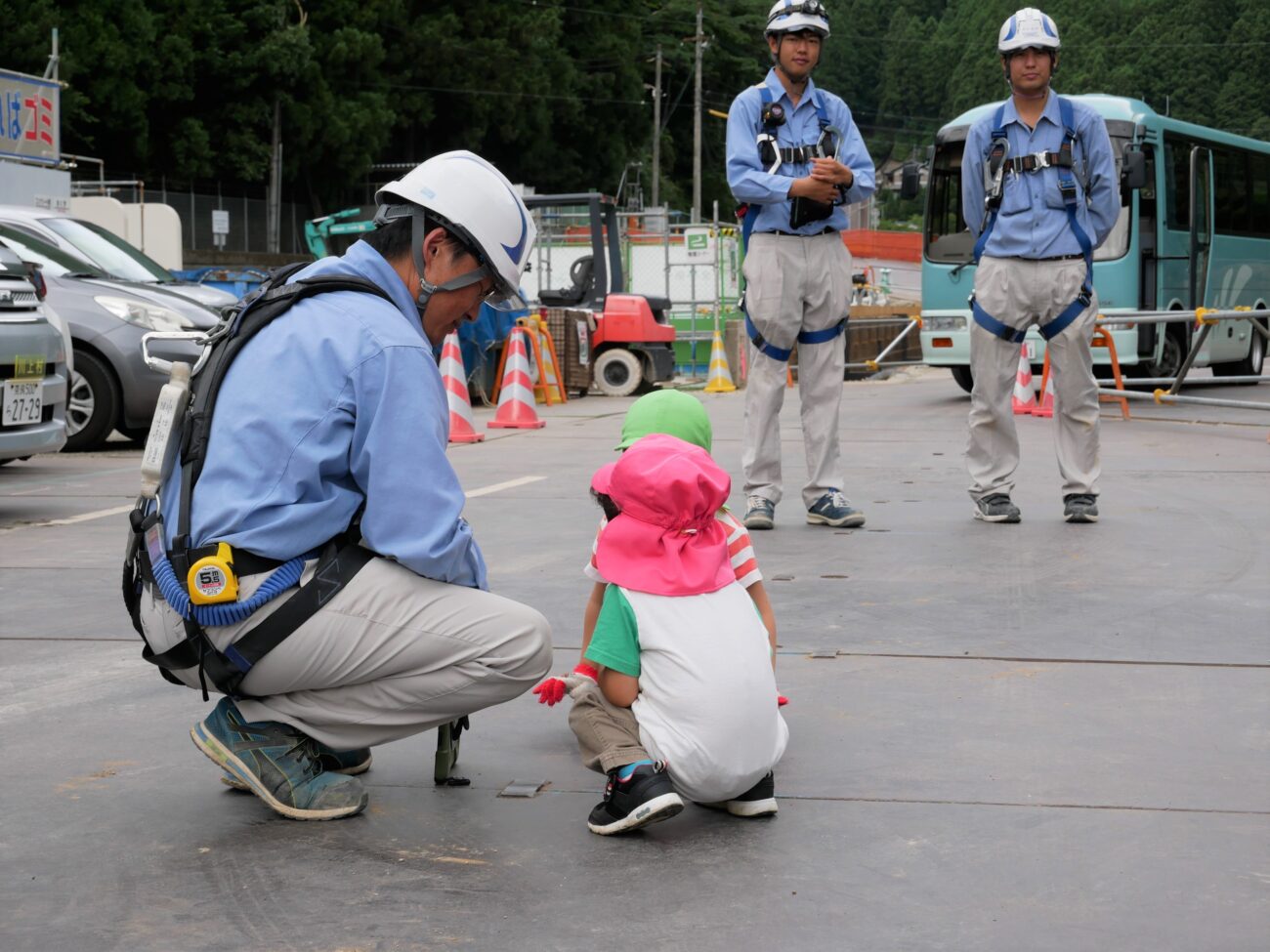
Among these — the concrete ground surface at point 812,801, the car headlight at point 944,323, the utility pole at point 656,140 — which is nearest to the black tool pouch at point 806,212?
the concrete ground surface at point 812,801

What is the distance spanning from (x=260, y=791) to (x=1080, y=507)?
5161mm

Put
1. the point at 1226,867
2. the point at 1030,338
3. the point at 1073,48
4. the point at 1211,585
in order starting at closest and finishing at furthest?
the point at 1226,867
the point at 1211,585
the point at 1030,338
the point at 1073,48

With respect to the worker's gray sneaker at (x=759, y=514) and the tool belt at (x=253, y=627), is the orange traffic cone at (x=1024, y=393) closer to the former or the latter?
the worker's gray sneaker at (x=759, y=514)

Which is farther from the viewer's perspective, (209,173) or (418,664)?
(209,173)

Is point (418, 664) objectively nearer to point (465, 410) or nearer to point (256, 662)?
point (256, 662)

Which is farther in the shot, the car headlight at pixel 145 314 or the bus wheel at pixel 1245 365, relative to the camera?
the bus wheel at pixel 1245 365

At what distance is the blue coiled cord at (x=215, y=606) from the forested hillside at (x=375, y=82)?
83.6 feet

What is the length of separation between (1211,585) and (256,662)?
3954 millimetres

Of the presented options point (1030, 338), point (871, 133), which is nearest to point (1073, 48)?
point (871, 133)

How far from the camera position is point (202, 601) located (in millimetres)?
3238

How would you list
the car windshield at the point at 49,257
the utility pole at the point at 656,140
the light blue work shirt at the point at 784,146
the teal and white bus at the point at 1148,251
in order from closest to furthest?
the light blue work shirt at the point at 784,146 < the car windshield at the point at 49,257 < the teal and white bus at the point at 1148,251 < the utility pole at the point at 656,140

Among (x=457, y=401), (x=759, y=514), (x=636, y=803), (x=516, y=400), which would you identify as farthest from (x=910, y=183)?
(x=636, y=803)

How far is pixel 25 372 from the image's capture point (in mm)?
8461

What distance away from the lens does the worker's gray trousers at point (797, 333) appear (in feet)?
25.2
